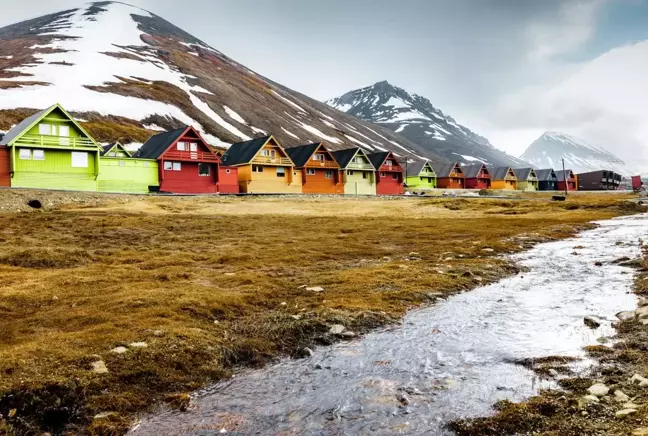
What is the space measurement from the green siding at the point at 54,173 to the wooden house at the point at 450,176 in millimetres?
108564

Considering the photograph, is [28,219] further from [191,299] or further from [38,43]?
[38,43]

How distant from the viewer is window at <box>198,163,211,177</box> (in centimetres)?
7791

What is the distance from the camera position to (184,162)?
75938 millimetres

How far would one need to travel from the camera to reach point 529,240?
30531 millimetres

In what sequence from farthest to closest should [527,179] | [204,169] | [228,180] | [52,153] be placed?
[527,179] → [228,180] → [204,169] → [52,153]

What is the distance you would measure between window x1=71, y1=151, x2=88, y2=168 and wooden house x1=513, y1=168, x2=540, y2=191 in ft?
471

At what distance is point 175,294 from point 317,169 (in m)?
82.7

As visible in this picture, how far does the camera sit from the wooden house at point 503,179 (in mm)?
160125

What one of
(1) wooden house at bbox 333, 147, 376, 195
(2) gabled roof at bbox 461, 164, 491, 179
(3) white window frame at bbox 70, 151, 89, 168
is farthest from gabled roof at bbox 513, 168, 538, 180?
(3) white window frame at bbox 70, 151, 89, 168

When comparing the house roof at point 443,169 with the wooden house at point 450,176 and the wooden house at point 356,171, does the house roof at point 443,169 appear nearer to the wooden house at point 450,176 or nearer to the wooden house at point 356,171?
the wooden house at point 450,176

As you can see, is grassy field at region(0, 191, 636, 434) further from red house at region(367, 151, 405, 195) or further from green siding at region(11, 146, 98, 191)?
red house at region(367, 151, 405, 195)

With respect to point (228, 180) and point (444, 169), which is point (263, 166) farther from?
point (444, 169)

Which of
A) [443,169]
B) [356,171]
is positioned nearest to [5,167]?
[356,171]

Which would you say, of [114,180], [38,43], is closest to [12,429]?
[114,180]
